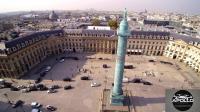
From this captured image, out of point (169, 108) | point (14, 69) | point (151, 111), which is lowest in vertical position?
point (151, 111)

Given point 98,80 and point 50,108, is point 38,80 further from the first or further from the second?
point 98,80

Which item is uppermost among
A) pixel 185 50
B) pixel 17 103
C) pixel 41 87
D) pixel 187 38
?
pixel 187 38

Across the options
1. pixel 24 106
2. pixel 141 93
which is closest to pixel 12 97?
pixel 24 106

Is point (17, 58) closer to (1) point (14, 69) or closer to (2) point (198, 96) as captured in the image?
(1) point (14, 69)

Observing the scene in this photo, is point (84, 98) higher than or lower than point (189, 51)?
lower

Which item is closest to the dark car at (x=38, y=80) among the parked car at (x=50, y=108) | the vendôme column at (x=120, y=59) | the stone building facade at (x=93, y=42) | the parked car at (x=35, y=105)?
the parked car at (x=35, y=105)

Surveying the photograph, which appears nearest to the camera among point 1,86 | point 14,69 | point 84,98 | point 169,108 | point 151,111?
point 169,108

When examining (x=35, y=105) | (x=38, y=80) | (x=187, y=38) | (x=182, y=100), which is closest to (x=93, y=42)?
(x=38, y=80)

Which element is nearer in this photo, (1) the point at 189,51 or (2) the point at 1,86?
(2) the point at 1,86
